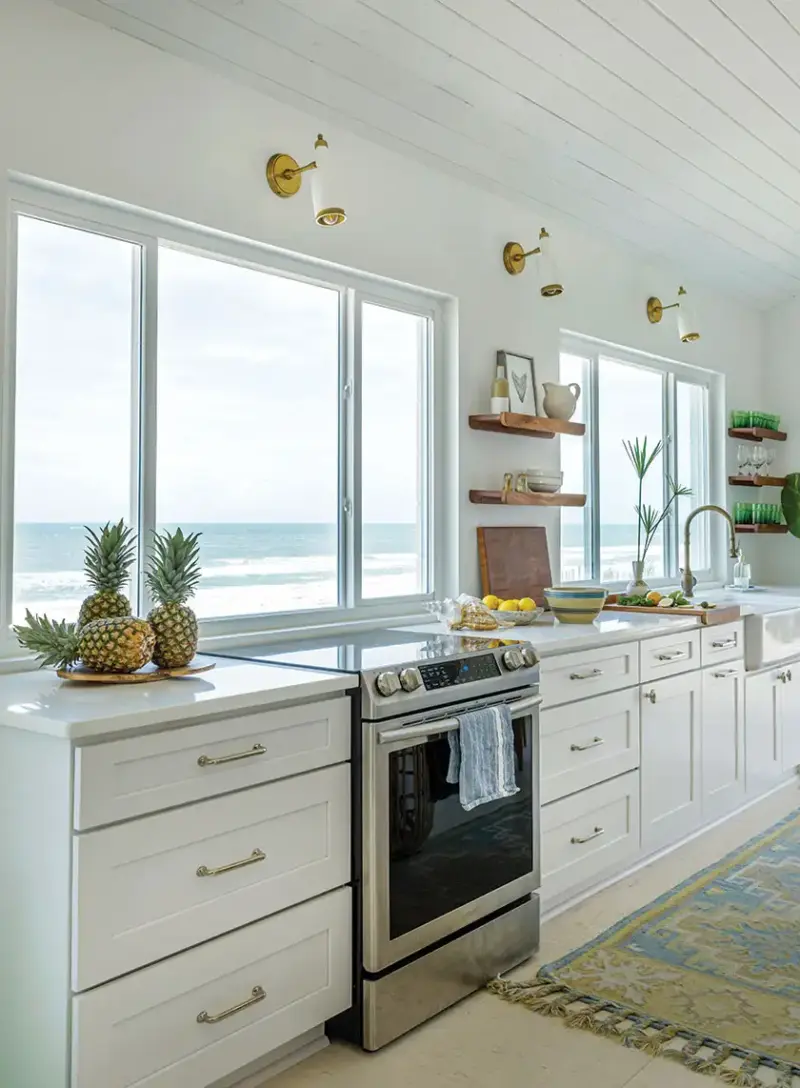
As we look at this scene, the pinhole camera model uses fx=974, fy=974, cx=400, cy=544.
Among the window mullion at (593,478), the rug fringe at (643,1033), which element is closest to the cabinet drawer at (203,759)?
the rug fringe at (643,1033)

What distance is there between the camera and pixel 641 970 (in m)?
Result: 2.72

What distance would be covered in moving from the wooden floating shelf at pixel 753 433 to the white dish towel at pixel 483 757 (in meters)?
3.55

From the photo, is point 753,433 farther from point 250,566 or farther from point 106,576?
point 106,576

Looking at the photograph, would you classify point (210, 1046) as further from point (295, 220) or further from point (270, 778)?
point (295, 220)

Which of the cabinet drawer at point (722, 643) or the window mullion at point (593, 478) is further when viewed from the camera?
the window mullion at point (593, 478)

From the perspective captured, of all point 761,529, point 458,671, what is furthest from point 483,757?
point 761,529

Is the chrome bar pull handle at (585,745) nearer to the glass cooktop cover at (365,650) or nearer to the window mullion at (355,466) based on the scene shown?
the glass cooktop cover at (365,650)

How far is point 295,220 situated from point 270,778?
5.84 feet

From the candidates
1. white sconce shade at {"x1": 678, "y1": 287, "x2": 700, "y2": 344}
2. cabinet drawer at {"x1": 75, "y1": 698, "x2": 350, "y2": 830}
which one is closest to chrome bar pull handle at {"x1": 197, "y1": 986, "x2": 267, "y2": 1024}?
cabinet drawer at {"x1": 75, "y1": 698, "x2": 350, "y2": 830}

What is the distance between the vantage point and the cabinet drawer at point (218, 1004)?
181 cm

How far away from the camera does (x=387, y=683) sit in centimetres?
233

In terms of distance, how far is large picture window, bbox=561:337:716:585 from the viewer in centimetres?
463

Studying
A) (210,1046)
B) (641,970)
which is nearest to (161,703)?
(210,1046)

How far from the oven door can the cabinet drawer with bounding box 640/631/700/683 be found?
913 millimetres
